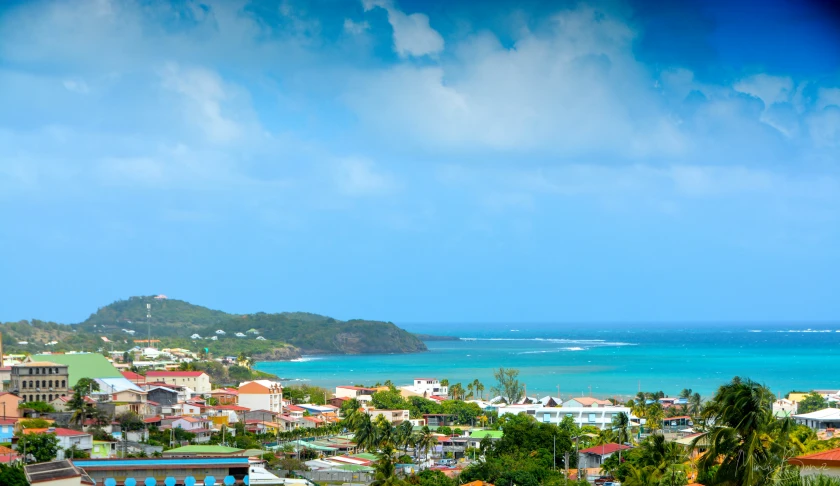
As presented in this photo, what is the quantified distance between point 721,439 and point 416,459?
53.3ft

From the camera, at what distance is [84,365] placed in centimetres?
3678

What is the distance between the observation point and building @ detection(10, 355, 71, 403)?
97.5ft

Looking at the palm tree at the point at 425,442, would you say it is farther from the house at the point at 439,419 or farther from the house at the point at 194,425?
the house at the point at 439,419

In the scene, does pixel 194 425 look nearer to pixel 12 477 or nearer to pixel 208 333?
pixel 12 477

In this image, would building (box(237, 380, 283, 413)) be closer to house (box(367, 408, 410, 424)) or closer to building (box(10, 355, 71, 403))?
house (box(367, 408, 410, 424))

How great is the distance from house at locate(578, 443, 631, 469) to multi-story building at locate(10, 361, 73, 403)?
52.2 feet

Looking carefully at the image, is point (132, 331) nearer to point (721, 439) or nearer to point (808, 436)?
point (808, 436)

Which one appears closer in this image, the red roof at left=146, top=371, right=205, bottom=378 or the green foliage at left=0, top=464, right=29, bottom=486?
the green foliage at left=0, top=464, right=29, bottom=486

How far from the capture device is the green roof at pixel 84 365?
35469mm

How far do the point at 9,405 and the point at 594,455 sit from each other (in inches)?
581

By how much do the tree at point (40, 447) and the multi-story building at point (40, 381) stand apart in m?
9.89

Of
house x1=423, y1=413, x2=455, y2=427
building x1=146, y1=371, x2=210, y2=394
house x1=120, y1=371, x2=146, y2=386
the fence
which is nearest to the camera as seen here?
the fence

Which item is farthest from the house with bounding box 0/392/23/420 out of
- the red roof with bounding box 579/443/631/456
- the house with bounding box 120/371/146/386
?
the red roof with bounding box 579/443/631/456

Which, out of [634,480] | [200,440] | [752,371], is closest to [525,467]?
[634,480]
